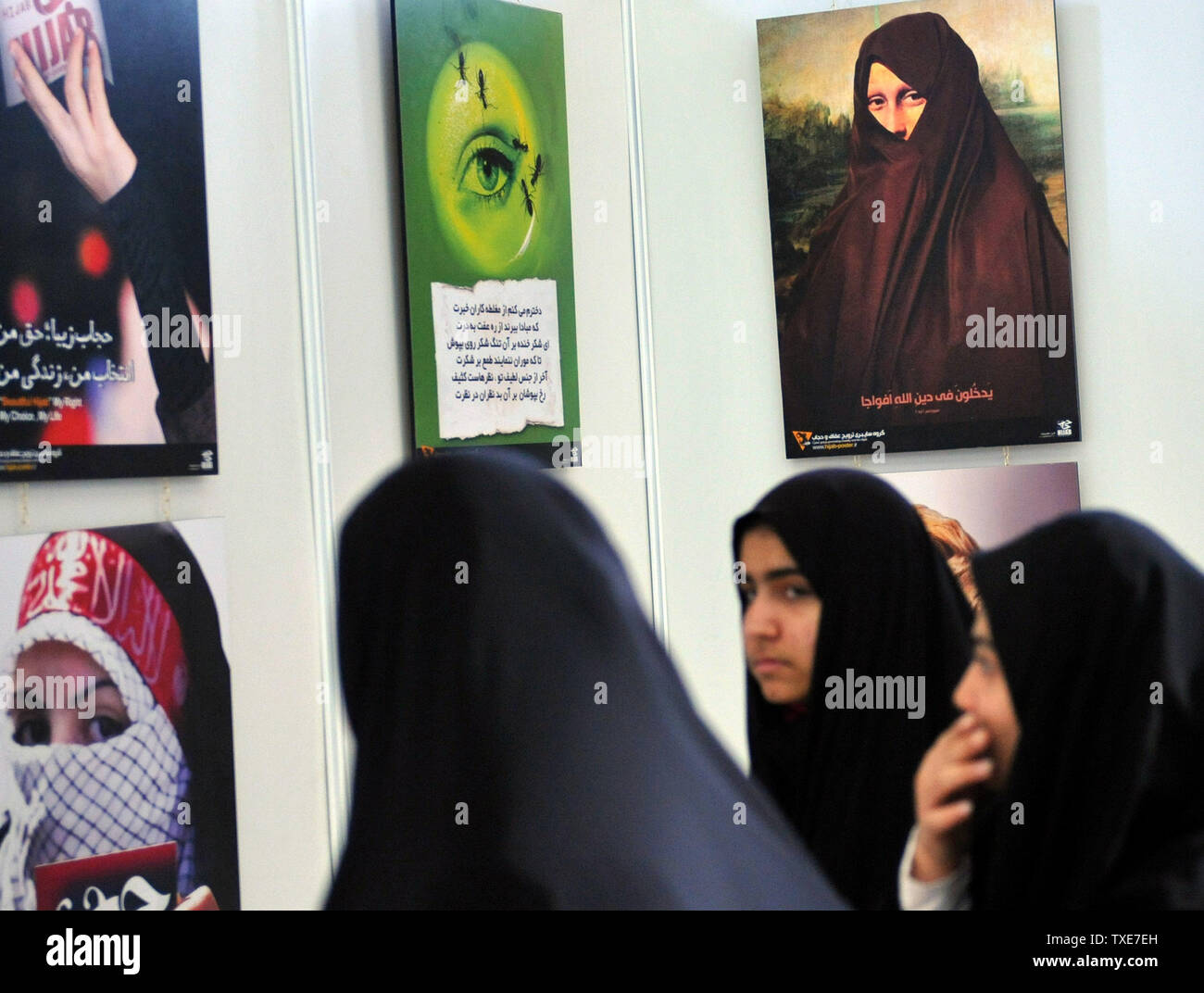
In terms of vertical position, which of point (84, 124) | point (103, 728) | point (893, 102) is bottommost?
point (103, 728)

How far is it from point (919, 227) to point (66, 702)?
9.41 ft

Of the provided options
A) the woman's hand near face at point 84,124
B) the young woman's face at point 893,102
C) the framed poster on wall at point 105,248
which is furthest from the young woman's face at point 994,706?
the young woman's face at point 893,102

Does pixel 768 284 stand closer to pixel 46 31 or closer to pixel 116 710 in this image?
pixel 46 31

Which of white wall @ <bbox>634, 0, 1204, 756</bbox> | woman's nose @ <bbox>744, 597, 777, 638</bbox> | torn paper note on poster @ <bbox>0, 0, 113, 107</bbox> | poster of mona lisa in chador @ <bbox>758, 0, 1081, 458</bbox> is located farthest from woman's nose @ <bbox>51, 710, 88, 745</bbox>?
poster of mona lisa in chador @ <bbox>758, 0, 1081, 458</bbox>

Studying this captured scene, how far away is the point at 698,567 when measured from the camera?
4.25 metres

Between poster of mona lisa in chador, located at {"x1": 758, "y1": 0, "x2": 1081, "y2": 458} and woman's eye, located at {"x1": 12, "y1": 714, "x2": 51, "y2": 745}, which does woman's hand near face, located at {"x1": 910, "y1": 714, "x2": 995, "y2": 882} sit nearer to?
woman's eye, located at {"x1": 12, "y1": 714, "x2": 51, "y2": 745}

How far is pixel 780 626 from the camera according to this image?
224 centimetres

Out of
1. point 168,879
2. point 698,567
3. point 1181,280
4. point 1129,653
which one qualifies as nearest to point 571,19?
point 698,567

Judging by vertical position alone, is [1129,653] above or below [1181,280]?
below

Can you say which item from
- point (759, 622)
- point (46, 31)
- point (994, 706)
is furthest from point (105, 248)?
point (994, 706)

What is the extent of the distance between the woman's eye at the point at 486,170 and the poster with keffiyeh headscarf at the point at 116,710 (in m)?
1.38

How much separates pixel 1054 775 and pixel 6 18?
2325 mm

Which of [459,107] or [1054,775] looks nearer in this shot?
[1054,775]
